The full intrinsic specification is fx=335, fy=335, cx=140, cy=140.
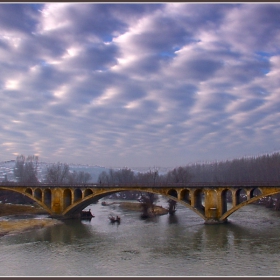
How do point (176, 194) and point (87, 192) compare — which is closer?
point (176, 194)

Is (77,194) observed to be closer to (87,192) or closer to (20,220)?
(87,192)

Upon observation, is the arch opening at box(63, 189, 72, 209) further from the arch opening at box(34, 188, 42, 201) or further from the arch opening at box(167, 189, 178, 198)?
the arch opening at box(167, 189, 178, 198)

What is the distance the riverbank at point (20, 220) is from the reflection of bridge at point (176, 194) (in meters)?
3.76

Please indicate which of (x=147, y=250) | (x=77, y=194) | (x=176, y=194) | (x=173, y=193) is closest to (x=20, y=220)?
(x=77, y=194)

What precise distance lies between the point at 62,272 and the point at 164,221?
28.3 metres

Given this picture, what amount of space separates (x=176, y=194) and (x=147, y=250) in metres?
21.0

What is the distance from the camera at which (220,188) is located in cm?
4675

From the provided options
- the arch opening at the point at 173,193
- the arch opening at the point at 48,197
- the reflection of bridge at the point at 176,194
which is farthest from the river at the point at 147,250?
the arch opening at the point at 48,197

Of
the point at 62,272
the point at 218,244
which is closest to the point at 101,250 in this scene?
the point at 62,272

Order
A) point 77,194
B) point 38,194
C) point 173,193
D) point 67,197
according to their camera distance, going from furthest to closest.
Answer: point 38,194 → point 77,194 → point 67,197 → point 173,193

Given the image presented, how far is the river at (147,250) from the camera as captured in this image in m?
26.6

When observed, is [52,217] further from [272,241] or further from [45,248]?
[272,241]

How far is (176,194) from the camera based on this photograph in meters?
53.1

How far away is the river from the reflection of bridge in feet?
8.70
